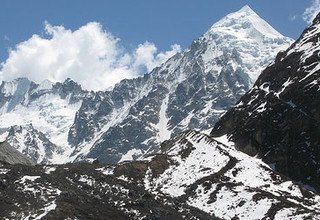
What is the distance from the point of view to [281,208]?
12962 centimetres

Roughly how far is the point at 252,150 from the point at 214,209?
47.0 metres

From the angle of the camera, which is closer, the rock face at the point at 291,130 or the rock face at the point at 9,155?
the rock face at the point at 291,130

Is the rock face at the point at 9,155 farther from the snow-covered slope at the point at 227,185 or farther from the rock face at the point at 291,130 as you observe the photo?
the rock face at the point at 291,130

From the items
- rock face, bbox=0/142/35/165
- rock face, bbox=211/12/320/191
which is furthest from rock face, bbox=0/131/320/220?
rock face, bbox=0/142/35/165

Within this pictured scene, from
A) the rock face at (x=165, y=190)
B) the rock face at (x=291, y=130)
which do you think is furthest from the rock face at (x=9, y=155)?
the rock face at (x=291, y=130)

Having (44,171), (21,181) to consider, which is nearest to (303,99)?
(44,171)

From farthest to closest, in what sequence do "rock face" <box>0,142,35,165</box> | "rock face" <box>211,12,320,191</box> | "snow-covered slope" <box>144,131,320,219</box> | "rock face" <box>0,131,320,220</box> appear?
"rock face" <box>0,142,35,165</box> → "rock face" <box>211,12,320,191</box> → "snow-covered slope" <box>144,131,320,219</box> → "rock face" <box>0,131,320,220</box>

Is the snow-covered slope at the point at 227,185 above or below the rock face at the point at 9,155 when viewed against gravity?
above

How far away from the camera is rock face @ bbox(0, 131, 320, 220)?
11988 centimetres

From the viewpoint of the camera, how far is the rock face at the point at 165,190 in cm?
11988

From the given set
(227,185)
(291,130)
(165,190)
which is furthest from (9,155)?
(291,130)

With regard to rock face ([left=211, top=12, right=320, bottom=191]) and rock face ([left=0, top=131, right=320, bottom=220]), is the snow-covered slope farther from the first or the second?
rock face ([left=211, top=12, right=320, bottom=191])

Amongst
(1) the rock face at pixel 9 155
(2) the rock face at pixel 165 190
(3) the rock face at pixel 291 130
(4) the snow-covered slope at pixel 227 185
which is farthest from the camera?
(1) the rock face at pixel 9 155

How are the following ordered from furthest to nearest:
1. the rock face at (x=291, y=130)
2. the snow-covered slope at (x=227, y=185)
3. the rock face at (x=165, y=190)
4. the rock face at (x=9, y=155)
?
the rock face at (x=9, y=155)
the rock face at (x=291, y=130)
the snow-covered slope at (x=227, y=185)
the rock face at (x=165, y=190)
